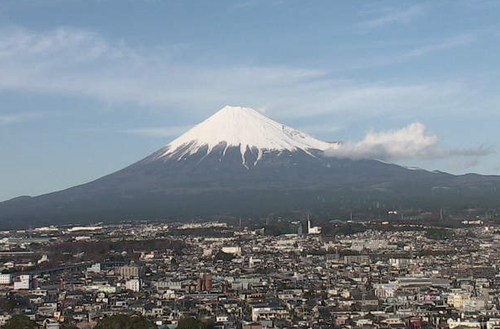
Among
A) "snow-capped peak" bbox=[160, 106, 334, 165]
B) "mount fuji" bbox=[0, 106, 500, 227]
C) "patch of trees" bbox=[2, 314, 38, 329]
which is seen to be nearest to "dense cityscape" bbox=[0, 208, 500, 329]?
"patch of trees" bbox=[2, 314, 38, 329]

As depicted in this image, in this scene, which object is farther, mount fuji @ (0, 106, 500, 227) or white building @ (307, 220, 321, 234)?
mount fuji @ (0, 106, 500, 227)

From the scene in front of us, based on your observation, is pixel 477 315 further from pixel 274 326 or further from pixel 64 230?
pixel 64 230

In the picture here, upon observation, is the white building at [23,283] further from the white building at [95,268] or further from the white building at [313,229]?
the white building at [313,229]

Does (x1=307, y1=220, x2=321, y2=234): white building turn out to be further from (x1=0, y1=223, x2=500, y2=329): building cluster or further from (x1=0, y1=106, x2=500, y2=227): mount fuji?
(x1=0, y1=106, x2=500, y2=227): mount fuji

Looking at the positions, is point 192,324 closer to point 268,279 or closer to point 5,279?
point 268,279

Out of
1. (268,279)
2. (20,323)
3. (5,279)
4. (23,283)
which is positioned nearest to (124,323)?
(20,323)

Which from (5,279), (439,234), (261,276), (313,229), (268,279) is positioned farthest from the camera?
(313,229)
